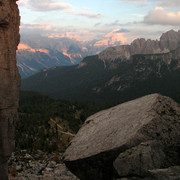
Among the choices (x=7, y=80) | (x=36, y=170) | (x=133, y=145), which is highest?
(x=7, y=80)

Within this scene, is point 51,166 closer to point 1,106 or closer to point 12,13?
point 1,106

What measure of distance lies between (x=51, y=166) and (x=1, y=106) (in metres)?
10.6

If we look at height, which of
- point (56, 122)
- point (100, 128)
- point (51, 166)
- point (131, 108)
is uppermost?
point (131, 108)

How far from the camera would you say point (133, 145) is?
15547 mm

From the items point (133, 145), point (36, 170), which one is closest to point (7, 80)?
point (133, 145)

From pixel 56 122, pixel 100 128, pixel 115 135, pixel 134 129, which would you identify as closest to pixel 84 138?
pixel 100 128

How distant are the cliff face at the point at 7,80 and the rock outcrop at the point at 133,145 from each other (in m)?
4.86

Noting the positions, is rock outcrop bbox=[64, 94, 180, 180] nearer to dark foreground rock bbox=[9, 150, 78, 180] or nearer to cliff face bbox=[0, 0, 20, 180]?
dark foreground rock bbox=[9, 150, 78, 180]

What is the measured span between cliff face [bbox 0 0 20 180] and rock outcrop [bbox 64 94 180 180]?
4862 millimetres

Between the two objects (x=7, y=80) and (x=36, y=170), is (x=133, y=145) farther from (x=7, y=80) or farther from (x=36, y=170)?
(x=36, y=170)

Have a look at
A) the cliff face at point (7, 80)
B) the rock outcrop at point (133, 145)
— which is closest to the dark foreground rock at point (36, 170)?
the rock outcrop at point (133, 145)

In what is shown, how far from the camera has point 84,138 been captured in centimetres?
2045

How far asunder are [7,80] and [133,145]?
10079mm

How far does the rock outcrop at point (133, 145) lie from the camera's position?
1428cm
